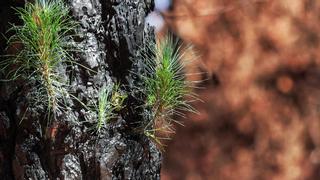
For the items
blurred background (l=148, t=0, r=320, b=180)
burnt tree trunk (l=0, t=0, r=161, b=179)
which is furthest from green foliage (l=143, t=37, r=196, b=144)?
blurred background (l=148, t=0, r=320, b=180)

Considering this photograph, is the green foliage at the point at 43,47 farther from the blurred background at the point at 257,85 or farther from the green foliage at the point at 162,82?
the blurred background at the point at 257,85

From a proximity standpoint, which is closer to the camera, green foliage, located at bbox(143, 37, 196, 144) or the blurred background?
green foliage, located at bbox(143, 37, 196, 144)

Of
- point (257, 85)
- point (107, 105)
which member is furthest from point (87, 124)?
point (257, 85)

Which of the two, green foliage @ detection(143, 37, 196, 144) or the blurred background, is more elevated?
the blurred background

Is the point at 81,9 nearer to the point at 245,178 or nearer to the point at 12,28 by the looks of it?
the point at 12,28

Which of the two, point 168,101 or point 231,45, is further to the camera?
point 231,45

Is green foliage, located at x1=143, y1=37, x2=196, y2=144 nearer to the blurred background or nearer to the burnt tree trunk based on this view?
the burnt tree trunk

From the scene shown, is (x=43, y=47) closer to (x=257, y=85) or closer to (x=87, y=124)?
(x=87, y=124)

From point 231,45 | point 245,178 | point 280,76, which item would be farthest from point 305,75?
point 245,178
